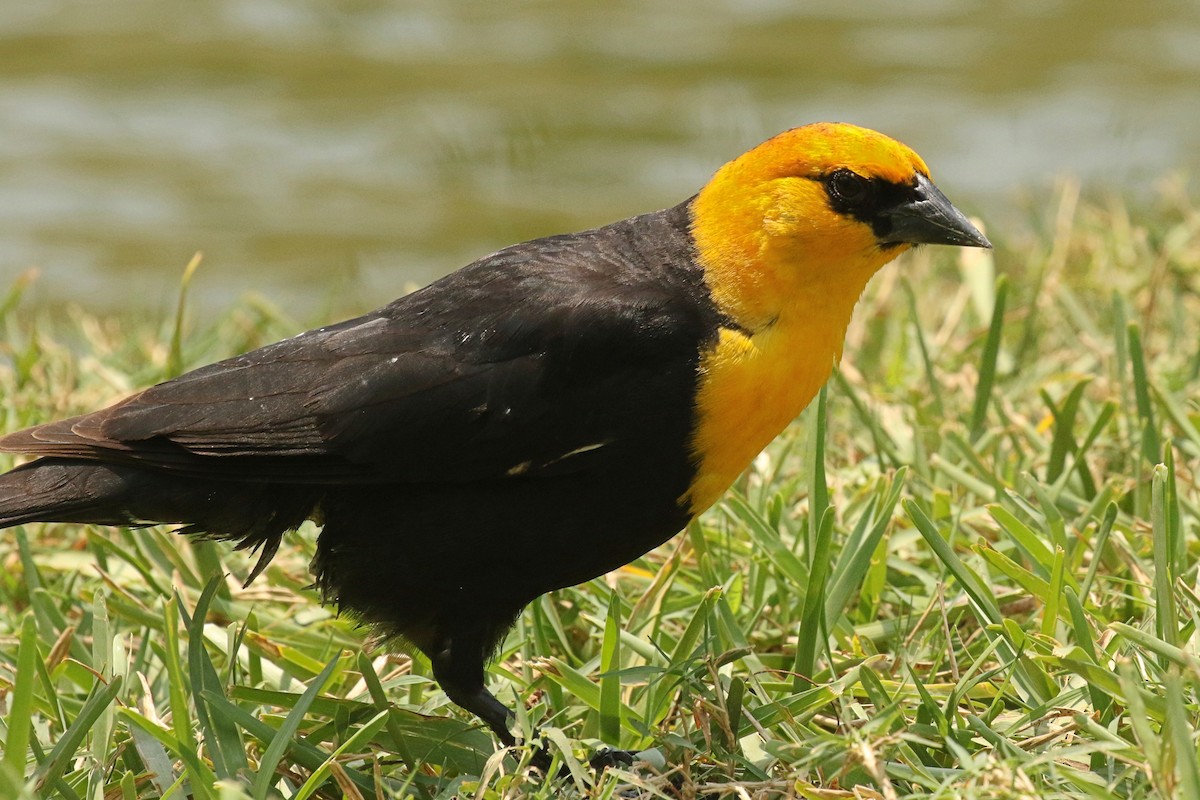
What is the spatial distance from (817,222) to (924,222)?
248mm

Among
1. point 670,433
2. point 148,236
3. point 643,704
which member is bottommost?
point 148,236

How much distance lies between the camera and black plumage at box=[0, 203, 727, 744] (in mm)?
3217

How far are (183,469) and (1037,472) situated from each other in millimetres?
2120

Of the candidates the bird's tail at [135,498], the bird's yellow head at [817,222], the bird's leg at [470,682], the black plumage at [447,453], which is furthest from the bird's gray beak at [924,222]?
the bird's tail at [135,498]

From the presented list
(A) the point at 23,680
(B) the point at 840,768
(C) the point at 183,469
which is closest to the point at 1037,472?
(B) the point at 840,768

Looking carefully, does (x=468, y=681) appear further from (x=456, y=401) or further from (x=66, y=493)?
(x=66, y=493)

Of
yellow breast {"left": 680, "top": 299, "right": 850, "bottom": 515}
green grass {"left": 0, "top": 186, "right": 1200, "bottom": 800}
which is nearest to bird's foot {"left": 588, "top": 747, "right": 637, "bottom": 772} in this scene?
green grass {"left": 0, "top": 186, "right": 1200, "bottom": 800}

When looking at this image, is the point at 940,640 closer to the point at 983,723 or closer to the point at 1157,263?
the point at 983,723

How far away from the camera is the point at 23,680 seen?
2662mm

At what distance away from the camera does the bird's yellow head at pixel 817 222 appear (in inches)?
134

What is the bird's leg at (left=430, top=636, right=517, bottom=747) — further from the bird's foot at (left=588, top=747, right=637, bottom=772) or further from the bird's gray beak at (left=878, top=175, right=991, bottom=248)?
the bird's gray beak at (left=878, top=175, right=991, bottom=248)

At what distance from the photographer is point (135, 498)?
335 cm

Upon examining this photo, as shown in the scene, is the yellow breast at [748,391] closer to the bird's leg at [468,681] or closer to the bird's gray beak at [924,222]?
the bird's gray beak at [924,222]

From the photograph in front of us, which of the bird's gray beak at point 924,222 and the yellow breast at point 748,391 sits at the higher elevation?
the bird's gray beak at point 924,222
